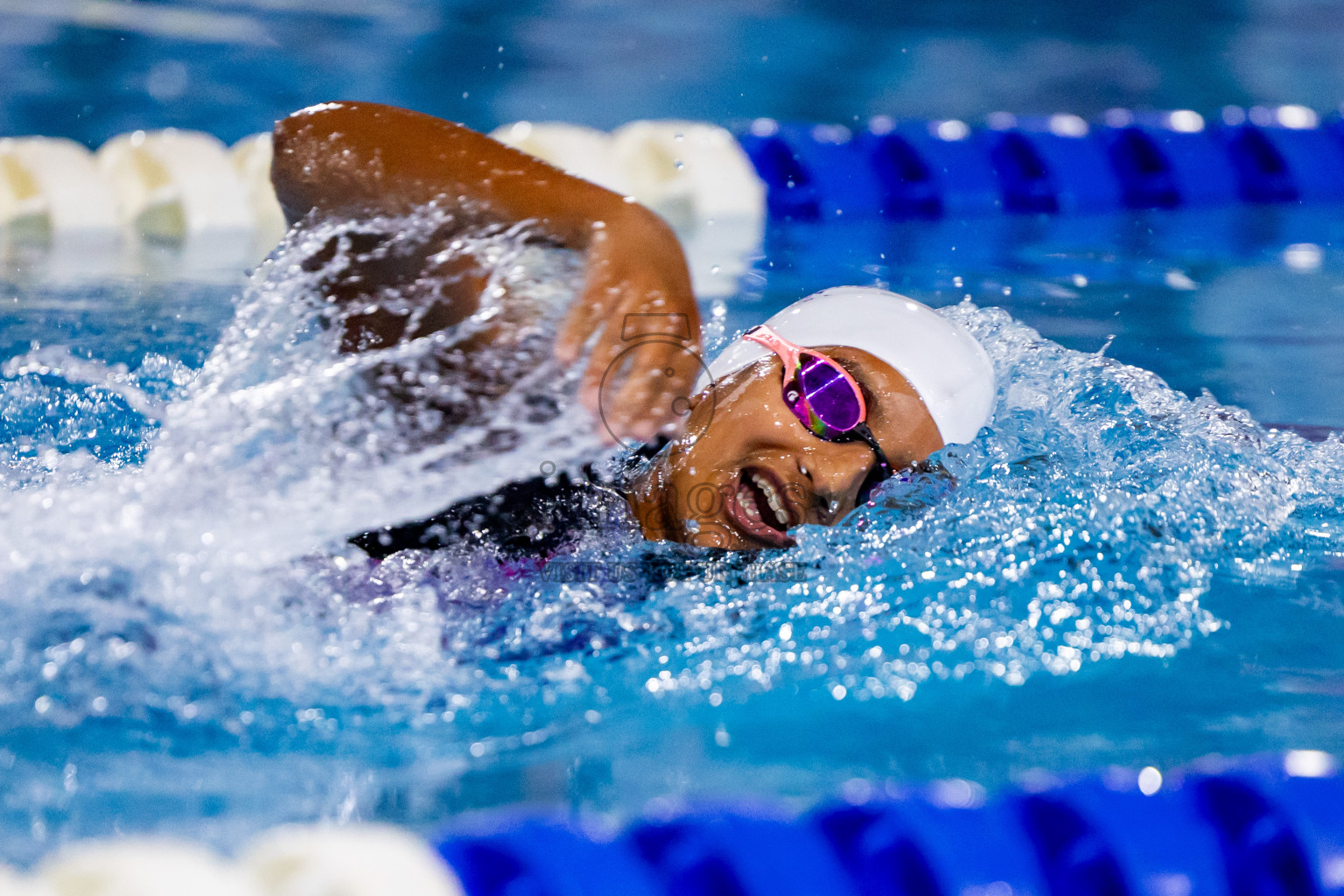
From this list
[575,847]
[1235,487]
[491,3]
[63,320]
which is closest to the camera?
[575,847]

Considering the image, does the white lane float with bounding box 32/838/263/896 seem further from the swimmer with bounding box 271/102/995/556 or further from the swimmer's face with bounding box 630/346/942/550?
the swimmer's face with bounding box 630/346/942/550

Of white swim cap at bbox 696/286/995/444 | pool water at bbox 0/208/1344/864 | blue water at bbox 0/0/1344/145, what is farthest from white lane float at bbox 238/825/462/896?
blue water at bbox 0/0/1344/145

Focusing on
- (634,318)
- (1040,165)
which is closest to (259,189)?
(1040,165)

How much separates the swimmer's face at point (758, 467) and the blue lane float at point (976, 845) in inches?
20.3

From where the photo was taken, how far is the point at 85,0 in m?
6.93

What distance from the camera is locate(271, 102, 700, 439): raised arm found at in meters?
1.52

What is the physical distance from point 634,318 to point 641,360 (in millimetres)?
51

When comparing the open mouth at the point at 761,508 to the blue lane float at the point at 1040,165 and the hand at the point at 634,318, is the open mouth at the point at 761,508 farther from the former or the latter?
the blue lane float at the point at 1040,165

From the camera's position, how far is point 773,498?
177 centimetres

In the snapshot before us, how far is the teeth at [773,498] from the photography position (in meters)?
1.76

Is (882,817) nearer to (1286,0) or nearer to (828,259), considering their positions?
(828,259)

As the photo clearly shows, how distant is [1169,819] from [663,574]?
2.34 ft

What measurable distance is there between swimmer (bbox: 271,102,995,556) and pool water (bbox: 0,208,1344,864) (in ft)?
0.15

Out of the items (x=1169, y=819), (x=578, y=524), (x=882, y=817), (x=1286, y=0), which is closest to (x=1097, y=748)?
(x=1169, y=819)
